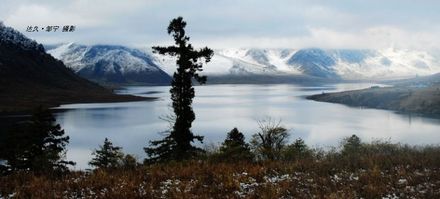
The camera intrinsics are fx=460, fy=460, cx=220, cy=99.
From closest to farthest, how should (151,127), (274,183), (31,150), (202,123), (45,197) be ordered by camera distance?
(45,197)
(274,183)
(31,150)
(151,127)
(202,123)

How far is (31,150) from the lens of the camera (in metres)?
51.0

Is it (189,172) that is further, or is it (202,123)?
(202,123)

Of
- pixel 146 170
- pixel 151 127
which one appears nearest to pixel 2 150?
pixel 146 170

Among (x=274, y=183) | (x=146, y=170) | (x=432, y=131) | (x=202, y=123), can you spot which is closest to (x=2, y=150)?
(x=146, y=170)

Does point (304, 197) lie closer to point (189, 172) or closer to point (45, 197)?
point (189, 172)

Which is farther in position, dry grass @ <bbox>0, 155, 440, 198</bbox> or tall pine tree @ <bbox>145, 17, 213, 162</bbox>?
tall pine tree @ <bbox>145, 17, 213, 162</bbox>

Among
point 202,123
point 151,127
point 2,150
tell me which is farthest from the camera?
point 202,123

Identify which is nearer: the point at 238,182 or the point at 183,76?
the point at 238,182

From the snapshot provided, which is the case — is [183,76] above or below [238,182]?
above

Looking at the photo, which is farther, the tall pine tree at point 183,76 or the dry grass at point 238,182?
the tall pine tree at point 183,76

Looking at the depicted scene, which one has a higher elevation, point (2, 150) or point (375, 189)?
point (375, 189)

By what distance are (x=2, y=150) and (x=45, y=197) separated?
47133 millimetres

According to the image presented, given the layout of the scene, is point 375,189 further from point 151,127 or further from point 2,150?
point 151,127

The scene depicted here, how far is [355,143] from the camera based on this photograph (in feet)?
252
